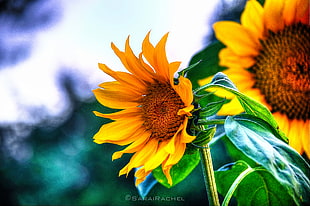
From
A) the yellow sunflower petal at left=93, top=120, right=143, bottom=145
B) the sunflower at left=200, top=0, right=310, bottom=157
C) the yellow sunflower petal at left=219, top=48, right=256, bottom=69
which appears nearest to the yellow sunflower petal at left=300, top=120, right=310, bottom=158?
the sunflower at left=200, top=0, right=310, bottom=157

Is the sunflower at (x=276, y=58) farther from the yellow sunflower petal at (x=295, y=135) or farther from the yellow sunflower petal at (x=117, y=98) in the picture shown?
the yellow sunflower petal at (x=117, y=98)

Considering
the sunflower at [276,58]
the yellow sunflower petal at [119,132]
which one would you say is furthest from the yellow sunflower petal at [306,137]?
the yellow sunflower petal at [119,132]

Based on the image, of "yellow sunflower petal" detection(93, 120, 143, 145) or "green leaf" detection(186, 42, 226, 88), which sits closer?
"yellow sunflower petal" detection(93, 120, 143, 145)

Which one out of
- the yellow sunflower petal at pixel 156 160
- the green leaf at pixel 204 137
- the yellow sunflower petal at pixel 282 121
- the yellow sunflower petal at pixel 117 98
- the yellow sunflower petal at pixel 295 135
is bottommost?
the yellow sunflower petal at pixel 295 135

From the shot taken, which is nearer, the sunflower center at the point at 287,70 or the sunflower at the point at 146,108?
the sunflower at the point at 146,108

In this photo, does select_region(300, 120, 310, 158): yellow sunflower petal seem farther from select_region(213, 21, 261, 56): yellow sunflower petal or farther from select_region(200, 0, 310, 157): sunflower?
select_region(213, 21, 261, 56): yellow sunflower petal
